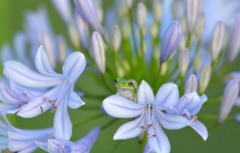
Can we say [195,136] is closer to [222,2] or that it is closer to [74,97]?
[222,2]

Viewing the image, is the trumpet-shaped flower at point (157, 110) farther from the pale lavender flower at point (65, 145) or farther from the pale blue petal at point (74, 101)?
the pale lavender flower at point (65, 145)

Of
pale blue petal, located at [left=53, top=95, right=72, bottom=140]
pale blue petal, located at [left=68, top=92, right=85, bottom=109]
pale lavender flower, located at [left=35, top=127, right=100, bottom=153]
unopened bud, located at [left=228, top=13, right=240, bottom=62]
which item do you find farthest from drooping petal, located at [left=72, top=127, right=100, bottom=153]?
unopened bud, located at [left=228, top=13, right=240, bottom=62]

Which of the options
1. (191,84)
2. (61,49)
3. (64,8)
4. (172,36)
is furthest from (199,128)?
(64,8)

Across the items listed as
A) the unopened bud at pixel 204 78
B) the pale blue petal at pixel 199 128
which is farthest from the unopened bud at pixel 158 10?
the pale blue petal at pixel 199 128

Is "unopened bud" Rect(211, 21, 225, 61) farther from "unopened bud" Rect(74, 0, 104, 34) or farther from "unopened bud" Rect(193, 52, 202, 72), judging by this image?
"unopened bud" Rect(74, 0, 104, 34)

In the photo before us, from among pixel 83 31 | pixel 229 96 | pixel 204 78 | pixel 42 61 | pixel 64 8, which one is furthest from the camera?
pixel 64 8

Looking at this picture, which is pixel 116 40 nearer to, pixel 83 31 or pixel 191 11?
pixel 83 31

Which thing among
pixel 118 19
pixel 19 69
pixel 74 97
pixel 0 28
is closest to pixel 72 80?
pixel 74 97
